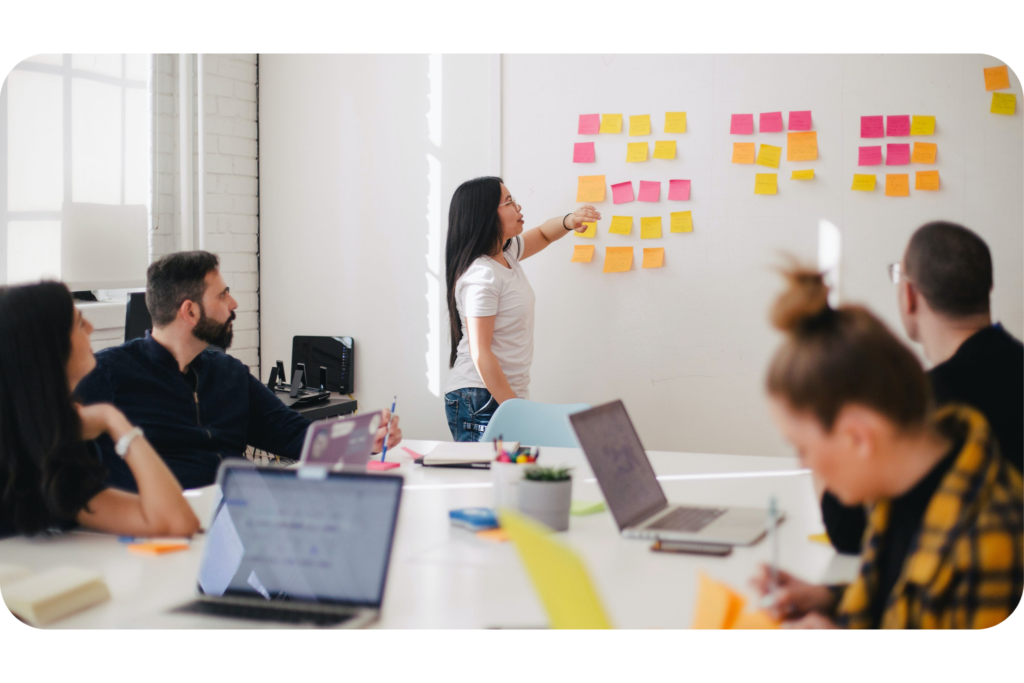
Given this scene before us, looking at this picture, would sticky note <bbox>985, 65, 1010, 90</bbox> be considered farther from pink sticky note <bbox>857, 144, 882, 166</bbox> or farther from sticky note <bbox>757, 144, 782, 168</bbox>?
sticky note <bbox>757, 144, 782, 168</bbox>

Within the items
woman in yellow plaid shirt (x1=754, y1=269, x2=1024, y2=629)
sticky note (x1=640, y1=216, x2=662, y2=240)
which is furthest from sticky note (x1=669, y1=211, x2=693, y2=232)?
woman in yellow plaid shirt (x1=754, y1=269, x2=1024, y2=629)

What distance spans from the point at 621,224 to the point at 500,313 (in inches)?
30.4

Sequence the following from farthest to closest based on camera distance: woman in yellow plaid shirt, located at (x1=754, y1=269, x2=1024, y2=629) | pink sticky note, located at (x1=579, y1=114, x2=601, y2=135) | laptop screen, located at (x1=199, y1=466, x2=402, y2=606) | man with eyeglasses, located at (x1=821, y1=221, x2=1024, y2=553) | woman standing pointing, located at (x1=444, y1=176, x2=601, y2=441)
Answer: pink sticky note, located at (x1=579, y1=114, x2=601, y2=135), woman standing pointing, located at (x1=444, y1=176, x2=601, y2=441), man with eyeglasses, located at (x1=821, y1=221, x2=1024, y2=553), laptop screen, located at (x1=199, y1=466, x2=402, y2=606), woman in yellow plaid shirt, located at (x1=754, y1=269, x2=1024, y2=629)

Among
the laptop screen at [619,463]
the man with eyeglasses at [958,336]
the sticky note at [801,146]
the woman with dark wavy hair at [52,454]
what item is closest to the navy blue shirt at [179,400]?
the woman with dark wavy hair at [52,454]

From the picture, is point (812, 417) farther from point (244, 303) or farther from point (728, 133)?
point (244, 303)

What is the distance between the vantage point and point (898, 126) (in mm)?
2795

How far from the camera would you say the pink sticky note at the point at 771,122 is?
290 cm

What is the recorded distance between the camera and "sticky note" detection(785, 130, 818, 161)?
2.87 metres

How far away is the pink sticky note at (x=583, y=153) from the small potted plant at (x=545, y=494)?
198 centimetres

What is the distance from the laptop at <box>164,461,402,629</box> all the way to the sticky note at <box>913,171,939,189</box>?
8.22ft

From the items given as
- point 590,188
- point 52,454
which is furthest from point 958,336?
point 590,188

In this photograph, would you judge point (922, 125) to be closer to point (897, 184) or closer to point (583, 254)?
point (897, 184)

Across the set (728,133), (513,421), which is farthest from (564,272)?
(513,421)
